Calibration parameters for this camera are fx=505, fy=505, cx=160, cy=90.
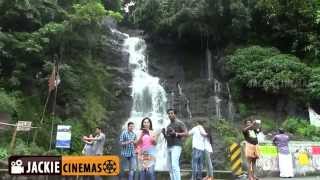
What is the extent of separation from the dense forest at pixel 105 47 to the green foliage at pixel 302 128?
209 centimetres

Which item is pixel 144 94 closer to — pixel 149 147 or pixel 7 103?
pixel 7 103

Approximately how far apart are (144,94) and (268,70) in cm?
747

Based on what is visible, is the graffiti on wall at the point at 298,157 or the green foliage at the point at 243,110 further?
the green foliage at the point at 243,110

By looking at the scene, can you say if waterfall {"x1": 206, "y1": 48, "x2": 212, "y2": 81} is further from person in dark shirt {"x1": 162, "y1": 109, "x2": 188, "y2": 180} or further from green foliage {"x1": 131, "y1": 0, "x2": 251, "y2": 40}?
person in dark shirt {"x1": 162, "y1": 109, "x2": 188, "y2": 180}

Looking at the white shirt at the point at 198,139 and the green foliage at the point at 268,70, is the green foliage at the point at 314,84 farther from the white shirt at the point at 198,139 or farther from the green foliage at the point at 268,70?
the white shirt at the point at 198,139

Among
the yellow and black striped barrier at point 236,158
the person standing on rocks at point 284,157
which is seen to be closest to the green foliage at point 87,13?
the person standing on rocks at point 284,157

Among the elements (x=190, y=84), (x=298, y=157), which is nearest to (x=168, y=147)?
(x=298, y=157)

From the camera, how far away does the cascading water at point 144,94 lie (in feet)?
92.7

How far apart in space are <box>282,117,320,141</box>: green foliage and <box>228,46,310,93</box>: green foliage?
2336 mm

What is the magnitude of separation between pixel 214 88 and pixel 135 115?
5799 mm

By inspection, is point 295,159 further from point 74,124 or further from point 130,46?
point 130,46

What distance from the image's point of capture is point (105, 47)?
32.5m

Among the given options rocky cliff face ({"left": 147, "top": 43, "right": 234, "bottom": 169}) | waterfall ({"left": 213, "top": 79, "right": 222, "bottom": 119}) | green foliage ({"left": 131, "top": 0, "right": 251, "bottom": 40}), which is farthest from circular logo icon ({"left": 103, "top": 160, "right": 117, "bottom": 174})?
green foliage ({"left": 131, "top": 0, "right": 251, "bottom": 40})

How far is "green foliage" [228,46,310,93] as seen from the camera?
29.1 m
